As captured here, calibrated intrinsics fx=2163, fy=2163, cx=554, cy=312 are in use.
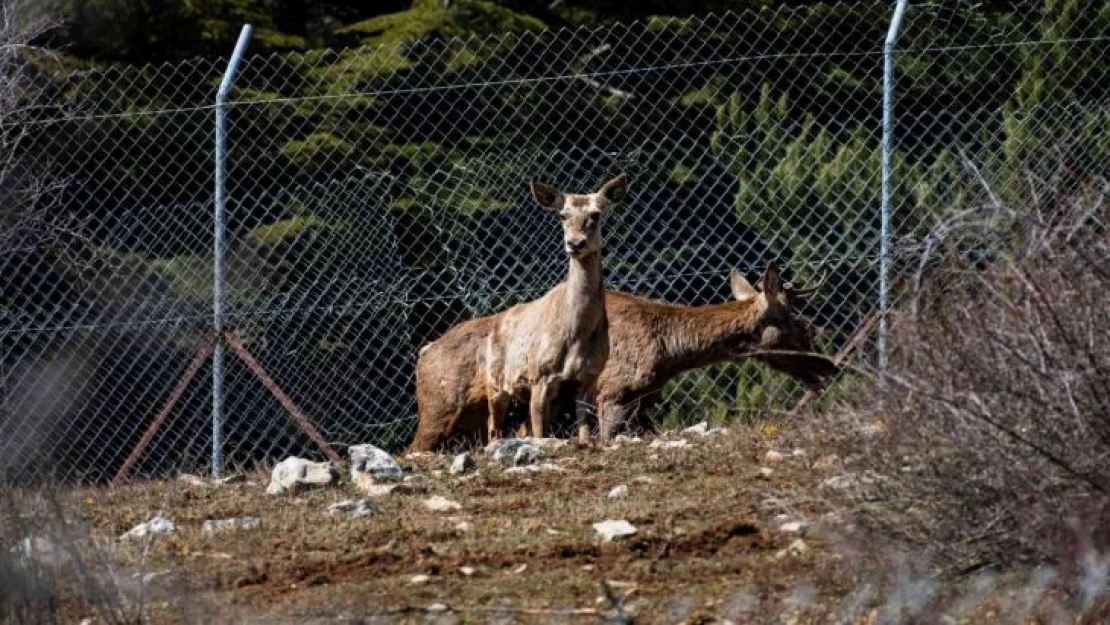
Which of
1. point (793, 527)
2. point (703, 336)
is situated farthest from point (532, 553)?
point (703, 336)

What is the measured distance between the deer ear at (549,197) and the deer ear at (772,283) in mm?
1204

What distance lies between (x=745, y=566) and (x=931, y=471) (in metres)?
0.79

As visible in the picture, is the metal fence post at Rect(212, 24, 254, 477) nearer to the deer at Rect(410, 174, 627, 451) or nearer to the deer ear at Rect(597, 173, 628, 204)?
the deer at Rect(410, 174, 627, 451)

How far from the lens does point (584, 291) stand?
1096 cm

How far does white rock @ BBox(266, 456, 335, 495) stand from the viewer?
27.0ft

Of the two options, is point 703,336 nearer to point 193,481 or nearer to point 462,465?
point 462,465

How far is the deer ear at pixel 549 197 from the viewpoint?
10.9 metres

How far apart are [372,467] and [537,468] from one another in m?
0.68

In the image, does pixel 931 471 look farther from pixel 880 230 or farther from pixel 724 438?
pixel 880 230

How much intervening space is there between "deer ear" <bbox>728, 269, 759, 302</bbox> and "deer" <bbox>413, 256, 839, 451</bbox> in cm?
20

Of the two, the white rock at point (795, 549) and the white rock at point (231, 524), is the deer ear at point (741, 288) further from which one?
the white rock at point (795, 549)

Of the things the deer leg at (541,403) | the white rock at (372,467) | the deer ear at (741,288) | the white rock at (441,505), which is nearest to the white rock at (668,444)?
the white rock at (372,467)

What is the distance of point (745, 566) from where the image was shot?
6.14m

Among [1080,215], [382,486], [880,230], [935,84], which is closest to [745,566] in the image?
[1080,215]
